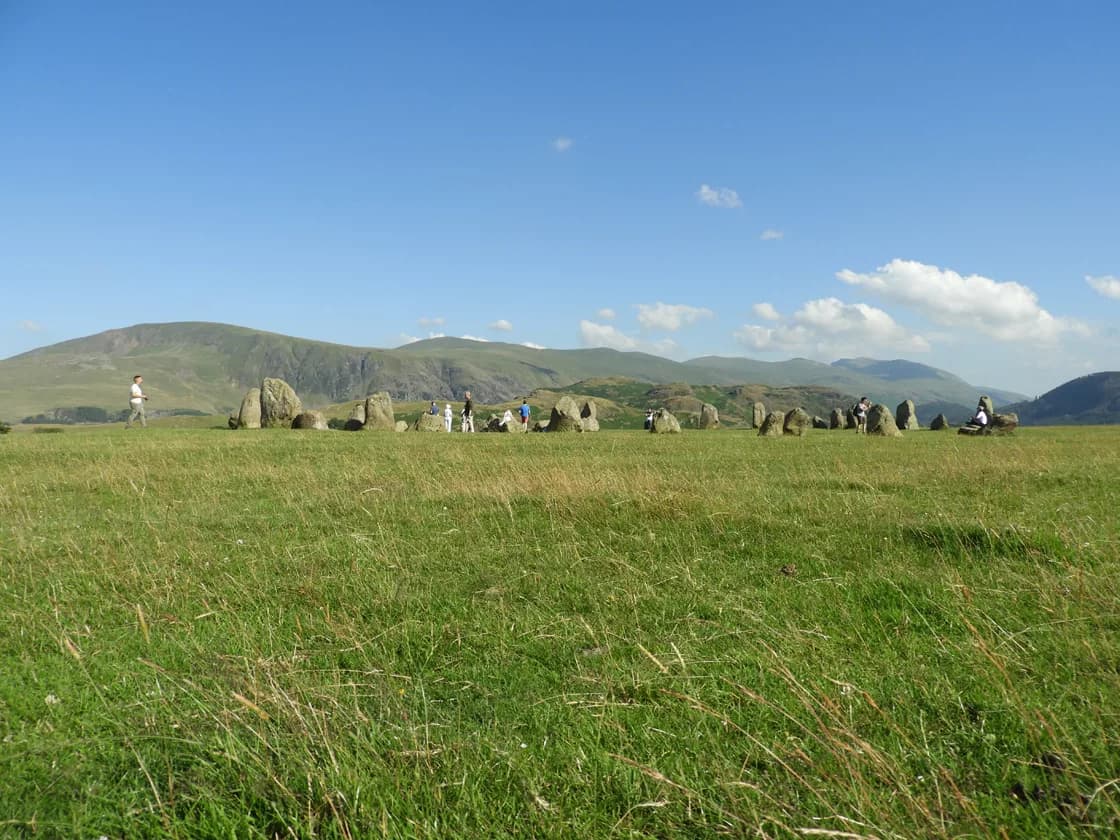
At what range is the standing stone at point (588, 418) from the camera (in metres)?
41.4

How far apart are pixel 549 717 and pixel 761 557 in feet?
15.4

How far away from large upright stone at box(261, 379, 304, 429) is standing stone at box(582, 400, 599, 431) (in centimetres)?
1618

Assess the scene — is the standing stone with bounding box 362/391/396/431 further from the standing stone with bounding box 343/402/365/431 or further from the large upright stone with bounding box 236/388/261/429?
the large upright stone with bounding box 236/388/261/429

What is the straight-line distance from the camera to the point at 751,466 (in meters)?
18.2

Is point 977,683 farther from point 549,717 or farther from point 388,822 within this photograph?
point 388,822

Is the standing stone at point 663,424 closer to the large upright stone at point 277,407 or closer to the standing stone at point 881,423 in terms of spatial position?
the standing stone at point 881,423

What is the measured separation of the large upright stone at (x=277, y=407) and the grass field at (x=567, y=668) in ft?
85.6

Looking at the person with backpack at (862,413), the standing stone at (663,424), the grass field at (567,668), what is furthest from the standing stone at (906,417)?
the grass field at (567,668)

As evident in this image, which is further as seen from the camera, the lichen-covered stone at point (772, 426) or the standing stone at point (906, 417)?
the standing stone at point (906, 417)

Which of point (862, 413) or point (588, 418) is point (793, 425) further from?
point (588, 418)

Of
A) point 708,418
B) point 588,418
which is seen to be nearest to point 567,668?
point 588,418

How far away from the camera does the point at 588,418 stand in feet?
143

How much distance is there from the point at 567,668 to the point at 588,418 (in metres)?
38.4

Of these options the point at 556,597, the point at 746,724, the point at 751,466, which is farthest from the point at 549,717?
the point at 751,466
